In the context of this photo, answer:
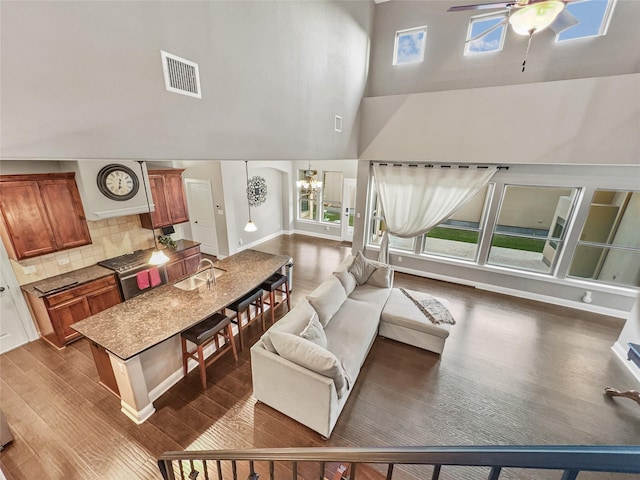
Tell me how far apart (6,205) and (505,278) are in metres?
7.66

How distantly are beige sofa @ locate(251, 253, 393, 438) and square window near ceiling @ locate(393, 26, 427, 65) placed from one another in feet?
15.7

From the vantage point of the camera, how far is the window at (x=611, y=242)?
4.38 metres

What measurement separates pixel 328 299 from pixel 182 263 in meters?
3.02

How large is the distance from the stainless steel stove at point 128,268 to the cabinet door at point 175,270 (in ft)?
1.28

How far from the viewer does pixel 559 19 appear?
291 centimetres

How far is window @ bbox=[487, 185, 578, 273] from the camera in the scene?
4.79 metres

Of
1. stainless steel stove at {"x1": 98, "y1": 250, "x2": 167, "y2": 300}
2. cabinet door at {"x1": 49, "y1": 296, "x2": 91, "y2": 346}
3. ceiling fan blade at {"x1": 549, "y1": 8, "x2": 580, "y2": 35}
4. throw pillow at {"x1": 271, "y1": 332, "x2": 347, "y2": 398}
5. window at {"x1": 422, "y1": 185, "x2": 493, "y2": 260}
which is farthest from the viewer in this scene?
window at {"x1": 422, "y1": 185, "x2": 493, "y2": 260}

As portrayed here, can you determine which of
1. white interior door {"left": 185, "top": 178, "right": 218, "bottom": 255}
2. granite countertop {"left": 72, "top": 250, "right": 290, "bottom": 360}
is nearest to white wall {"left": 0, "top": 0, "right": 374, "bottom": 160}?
granite countertop {"left": 72, "top": 250, "right": 290, "bottom": 360}

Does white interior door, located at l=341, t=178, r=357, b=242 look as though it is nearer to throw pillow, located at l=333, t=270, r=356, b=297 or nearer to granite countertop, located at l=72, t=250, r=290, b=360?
throw pillow, located at l=333, t=270, r=356, b=297

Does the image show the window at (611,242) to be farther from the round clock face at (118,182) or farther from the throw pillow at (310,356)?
the round clock face at (118,182)

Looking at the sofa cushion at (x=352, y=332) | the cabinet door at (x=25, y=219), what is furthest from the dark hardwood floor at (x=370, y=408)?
the cabinet door at (x=25, y=219)

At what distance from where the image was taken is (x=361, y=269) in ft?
14.3

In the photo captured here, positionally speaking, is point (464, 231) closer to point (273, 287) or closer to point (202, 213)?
point (273, 287)

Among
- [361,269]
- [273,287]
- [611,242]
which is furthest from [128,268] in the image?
[611,242]
